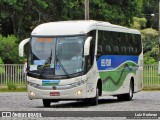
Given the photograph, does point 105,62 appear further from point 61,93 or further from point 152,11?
point 152,11

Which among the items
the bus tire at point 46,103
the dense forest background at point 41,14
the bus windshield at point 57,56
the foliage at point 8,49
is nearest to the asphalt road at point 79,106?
the bus tire at point 46,103

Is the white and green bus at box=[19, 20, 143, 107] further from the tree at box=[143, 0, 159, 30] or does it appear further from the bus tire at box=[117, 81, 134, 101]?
the tree at box=[143, 0, 159, 30]

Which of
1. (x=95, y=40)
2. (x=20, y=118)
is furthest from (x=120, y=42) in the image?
(x=20, y=118)

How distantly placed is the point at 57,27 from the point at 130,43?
7211 millimetres

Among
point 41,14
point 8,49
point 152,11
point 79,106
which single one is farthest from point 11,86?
point 152,11

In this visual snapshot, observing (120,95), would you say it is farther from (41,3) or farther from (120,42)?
(41,3)

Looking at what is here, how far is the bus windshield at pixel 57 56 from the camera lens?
27.8 metres

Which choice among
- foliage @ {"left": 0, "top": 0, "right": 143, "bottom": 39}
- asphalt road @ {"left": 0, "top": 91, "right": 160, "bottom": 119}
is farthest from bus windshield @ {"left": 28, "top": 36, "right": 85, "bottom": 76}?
foliage @ {"left": 0, "top": 0, "right": 143, "bottom": 39}

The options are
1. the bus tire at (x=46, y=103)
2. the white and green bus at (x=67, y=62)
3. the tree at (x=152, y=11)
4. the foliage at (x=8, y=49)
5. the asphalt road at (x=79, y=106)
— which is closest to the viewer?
the asphalt road at (x=79, y=106)

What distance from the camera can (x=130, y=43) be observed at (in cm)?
3497

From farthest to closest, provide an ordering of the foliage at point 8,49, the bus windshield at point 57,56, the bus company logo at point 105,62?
the foliage at point 8,49
the bus company logo at point 105,62
the bus windshield at point 57,56

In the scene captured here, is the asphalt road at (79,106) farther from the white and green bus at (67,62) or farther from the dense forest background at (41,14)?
the dense forest background at (41,14)

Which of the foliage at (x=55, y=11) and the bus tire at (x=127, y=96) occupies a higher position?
the foliage at (x=55, y=11)

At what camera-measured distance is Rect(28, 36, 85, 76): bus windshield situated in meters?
27.8
